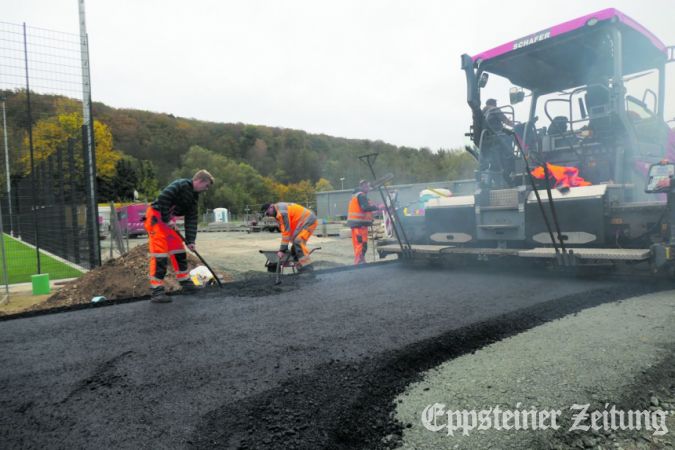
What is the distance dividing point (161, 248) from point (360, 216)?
352 cm

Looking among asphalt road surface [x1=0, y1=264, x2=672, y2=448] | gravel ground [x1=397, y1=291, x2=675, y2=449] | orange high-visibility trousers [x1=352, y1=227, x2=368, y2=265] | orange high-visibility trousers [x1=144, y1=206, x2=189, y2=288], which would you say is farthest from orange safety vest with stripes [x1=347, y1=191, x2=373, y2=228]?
gravel ground [x1=397, y1=291, x2=675, y2=449]

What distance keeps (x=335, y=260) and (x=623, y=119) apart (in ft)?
22.9

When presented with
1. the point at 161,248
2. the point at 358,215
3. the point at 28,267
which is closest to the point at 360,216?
the point at 358,215

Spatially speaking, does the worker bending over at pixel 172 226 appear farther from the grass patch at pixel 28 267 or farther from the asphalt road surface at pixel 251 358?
the grass patch at pixel 28 267

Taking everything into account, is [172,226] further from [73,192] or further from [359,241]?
[73,192]

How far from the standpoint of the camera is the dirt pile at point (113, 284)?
20.2 ft

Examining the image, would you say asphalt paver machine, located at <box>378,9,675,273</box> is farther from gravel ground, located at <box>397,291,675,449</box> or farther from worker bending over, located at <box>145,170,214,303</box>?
worker bending over, located at <box>145,170,214,303</box>


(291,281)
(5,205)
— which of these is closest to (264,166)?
(5,205)

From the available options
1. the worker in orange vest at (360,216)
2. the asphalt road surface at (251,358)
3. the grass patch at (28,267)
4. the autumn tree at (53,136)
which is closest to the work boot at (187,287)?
the asphalt road surface at (251,358)

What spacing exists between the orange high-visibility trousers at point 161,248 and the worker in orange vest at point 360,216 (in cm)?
317

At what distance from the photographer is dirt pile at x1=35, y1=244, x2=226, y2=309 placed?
614 cm

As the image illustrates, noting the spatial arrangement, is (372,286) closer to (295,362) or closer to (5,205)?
(295,362)

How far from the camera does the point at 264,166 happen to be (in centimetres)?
7481

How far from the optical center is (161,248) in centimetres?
468
